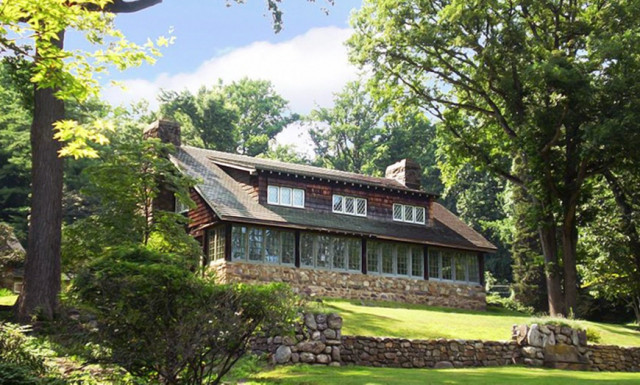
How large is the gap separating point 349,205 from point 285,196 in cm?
362

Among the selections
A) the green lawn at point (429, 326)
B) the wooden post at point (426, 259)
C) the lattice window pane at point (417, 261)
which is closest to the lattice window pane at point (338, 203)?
the lattice window pane at point (417, 261)

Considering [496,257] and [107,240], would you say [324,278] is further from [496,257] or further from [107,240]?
[496,257]

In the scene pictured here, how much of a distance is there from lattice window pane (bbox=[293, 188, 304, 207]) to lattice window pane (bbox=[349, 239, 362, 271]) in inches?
109

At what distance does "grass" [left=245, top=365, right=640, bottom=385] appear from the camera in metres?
13.1

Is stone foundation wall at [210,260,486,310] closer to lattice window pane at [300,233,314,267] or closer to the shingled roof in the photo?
lattice window pane at [300,233,314,267]

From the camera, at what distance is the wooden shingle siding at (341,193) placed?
3077cm

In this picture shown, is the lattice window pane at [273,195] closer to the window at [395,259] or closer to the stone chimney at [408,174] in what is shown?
the window at [395,259]

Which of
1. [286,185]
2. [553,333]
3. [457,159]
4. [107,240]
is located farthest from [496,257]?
[107,240]

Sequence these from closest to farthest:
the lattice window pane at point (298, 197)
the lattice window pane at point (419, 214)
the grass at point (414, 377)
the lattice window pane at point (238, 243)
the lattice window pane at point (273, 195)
→ the grass at point (414, 377)
the lattice window pane at point (238, 243)
the lattice window pane at point (273, 195)
the lattice window pane at point (298, 197)
the lattice window pane at point (419, 214)

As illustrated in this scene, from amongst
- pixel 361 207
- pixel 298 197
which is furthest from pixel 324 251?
pixel 361 207

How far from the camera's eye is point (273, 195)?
99.9ft

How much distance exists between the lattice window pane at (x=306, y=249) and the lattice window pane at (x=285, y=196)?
5.62 feet

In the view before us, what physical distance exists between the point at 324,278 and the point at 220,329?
20.3 meters

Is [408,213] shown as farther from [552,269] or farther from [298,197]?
[552,269]
